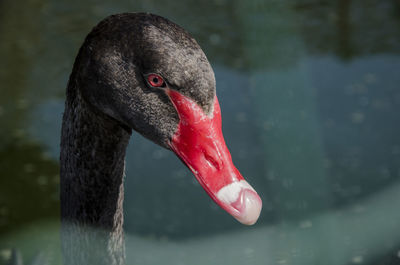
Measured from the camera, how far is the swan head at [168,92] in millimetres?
998

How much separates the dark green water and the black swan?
3.35 feet

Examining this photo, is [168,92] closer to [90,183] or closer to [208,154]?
[208,154]

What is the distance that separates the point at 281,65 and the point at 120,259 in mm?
2517

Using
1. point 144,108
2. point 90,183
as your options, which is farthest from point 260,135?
point 144,108

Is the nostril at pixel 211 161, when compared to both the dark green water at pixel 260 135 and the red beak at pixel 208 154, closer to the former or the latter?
the red beak at pixel 208 154

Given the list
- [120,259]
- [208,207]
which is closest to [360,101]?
[208,207]

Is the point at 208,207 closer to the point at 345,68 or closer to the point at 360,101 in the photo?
the point at 360,101

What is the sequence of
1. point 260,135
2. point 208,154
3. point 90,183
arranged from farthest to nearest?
1. point 260,135
2. point 90,183
3. point 208,154

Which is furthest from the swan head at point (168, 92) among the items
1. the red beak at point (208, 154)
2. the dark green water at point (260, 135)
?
the dark green water at point (260, 135)

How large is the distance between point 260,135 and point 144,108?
194 centimetres

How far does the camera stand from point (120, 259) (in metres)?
1.33

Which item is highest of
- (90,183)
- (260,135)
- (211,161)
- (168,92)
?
(168,92)

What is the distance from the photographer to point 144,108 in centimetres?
108

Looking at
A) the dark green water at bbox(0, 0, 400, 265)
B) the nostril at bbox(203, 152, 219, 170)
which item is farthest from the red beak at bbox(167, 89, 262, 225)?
Result: the dark green water at bbox(0, 0, 400, 265)
